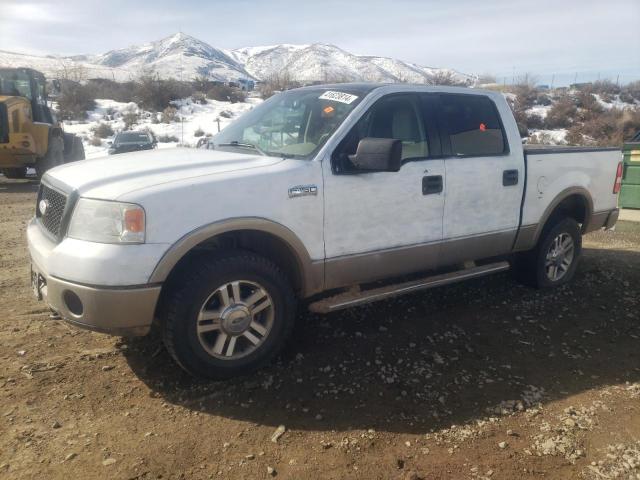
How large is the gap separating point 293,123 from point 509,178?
1989mm

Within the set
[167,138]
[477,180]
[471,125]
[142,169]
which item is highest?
[471,125]

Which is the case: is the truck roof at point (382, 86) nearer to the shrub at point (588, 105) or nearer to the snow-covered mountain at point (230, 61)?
the shrub at point (588, 105)

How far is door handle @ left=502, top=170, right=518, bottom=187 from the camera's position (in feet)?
14.6

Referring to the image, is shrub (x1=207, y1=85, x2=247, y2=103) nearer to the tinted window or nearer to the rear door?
the rear door

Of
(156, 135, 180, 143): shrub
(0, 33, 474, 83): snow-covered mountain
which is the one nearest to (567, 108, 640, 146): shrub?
(156, 135, 180, 143): shrub

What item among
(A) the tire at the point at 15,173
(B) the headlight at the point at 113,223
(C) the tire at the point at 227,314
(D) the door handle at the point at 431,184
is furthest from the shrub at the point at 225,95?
(B) the headlight at the point at 113,223

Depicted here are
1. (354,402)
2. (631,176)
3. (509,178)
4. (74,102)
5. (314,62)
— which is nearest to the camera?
(354,402)

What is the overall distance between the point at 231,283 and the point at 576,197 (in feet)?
12.8

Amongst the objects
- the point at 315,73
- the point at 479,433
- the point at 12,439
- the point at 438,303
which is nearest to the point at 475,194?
the point at 438,303

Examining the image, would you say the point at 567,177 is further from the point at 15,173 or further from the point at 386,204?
the point at 15,173

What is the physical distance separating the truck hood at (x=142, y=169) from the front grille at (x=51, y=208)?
9 cm

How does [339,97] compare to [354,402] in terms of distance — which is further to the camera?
[339,97]

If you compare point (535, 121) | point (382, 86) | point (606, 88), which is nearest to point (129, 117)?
point (535, 121)

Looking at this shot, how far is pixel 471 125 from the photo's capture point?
439cm
